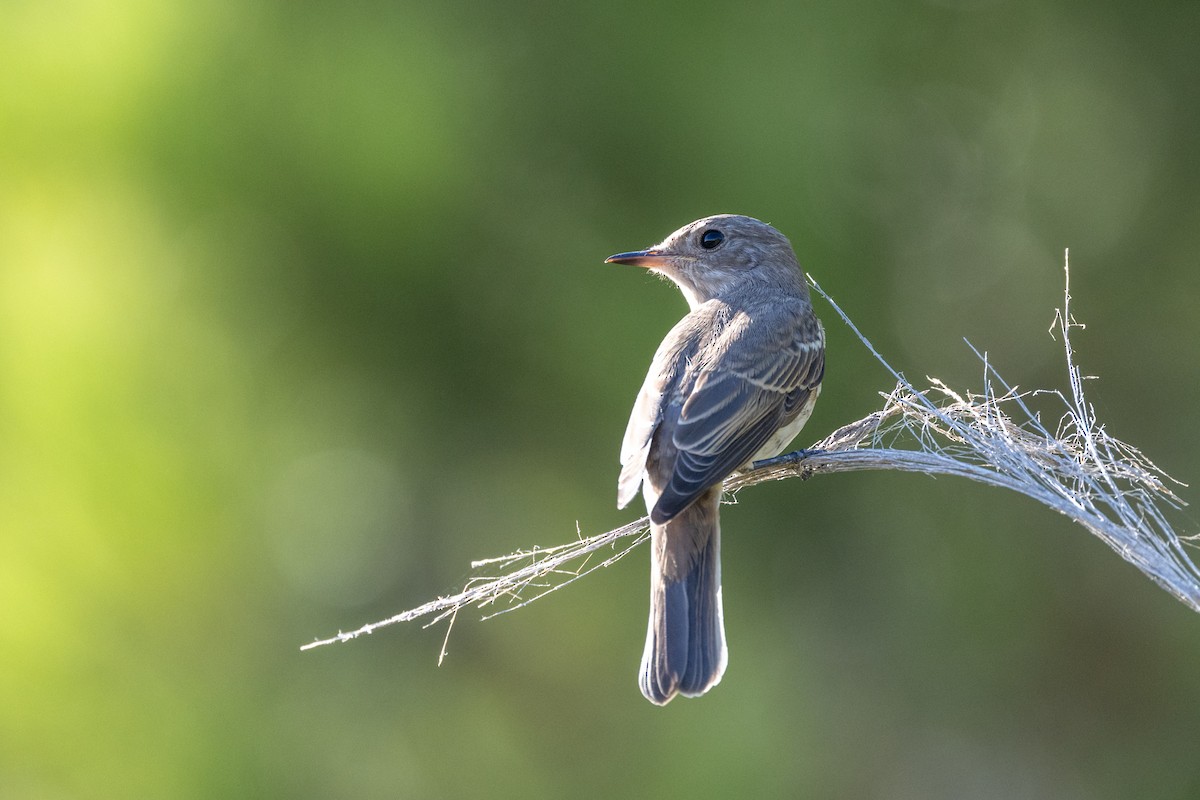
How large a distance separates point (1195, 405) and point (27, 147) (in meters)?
4.90

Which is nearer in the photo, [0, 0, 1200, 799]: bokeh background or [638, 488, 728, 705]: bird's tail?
[638, 488, 728, 705]: bird's tail

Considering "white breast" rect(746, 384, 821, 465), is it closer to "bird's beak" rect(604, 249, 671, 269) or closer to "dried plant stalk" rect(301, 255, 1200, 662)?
"dried plant stalk" rect(301, 255, 1200, 662)

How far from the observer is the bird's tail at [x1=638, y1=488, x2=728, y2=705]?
3271mm

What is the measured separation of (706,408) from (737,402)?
0.12 metres

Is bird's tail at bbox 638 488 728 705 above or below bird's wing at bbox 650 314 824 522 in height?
below

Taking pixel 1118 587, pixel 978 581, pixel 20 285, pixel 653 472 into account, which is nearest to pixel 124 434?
pixel 20 285

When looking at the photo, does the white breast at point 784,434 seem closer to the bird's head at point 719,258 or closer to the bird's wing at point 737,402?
the bird's wing at point 737,402

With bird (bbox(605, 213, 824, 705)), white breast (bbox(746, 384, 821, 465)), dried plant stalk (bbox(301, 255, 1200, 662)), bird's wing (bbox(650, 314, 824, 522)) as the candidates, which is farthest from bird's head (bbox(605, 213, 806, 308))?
dried plant stalk (bbox(301, 255, 1200, 662))

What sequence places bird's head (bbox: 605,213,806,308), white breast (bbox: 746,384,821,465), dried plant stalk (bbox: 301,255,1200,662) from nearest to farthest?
dried plant stalk (bbox: 301,255,1200,662), white breast (bbox: 746,384,821,465), bird's head (bbox: 605,213,806,308)

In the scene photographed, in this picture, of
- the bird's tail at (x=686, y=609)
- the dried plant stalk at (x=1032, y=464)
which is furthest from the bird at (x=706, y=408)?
the dried plant stalk at (x=1032, y=464)

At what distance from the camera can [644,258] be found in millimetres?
4488

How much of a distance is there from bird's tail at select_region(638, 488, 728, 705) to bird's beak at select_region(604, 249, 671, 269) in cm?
99

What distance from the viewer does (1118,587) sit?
5688 millimetres

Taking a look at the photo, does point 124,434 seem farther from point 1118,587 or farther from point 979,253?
point 1118,587
